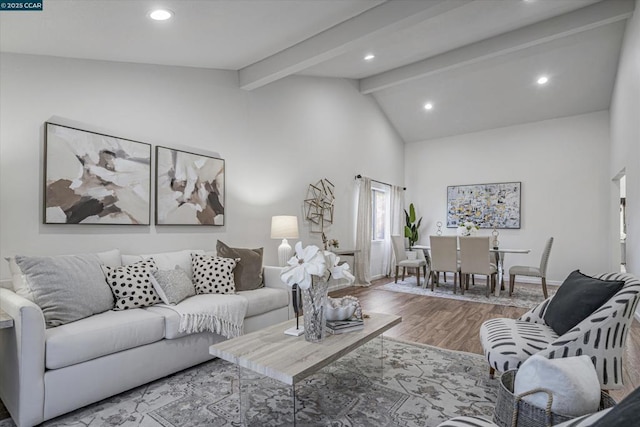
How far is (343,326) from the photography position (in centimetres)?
225

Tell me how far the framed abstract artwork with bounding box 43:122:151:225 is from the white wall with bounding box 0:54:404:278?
0.08 meters

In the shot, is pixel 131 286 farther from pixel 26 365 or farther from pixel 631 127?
pixel 631 127

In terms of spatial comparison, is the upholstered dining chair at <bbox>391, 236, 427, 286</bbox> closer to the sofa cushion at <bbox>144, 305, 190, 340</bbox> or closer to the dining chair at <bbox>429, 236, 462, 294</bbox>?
the dining chair at <bbox>429, 236, 462, 294</bbox>

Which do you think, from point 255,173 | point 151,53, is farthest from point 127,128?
point 255,173

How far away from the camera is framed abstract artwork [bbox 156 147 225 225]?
3553 millimetres

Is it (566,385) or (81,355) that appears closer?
(566,385)

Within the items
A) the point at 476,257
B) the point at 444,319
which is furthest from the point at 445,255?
the point at 444,319

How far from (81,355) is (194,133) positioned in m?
2.49

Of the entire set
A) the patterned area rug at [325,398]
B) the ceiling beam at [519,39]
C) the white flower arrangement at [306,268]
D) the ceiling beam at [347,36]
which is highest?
the ceiling beam at [519,39]

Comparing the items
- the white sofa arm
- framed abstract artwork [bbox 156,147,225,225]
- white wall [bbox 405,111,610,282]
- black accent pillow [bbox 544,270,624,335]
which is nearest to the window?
white wall [bbox 405,111,610,282]

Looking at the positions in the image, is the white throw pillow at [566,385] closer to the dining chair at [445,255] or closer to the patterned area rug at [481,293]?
the patterned area rug at [481,293]

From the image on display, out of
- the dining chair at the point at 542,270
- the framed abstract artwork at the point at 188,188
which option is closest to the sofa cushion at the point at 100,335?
the framed abstract artwork at the point at 188,188

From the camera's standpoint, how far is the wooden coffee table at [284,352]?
5.53ft

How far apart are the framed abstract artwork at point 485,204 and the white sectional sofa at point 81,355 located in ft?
20.3
